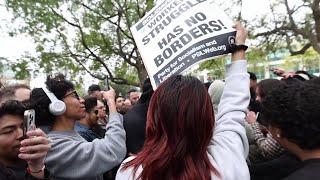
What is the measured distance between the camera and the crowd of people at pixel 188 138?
1671 millimetres

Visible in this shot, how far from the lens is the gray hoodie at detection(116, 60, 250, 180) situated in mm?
1666

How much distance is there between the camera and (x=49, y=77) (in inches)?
114

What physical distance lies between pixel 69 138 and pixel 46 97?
0.30m

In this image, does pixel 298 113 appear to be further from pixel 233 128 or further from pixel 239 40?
pixel 239 40

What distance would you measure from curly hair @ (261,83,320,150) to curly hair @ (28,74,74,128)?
1.42 metres

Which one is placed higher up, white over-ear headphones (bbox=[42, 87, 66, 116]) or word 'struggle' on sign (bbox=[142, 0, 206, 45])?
word 'struggle' on sign (bbox=[142, 0, 206, 45])

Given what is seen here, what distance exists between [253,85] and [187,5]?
2946 millimetres

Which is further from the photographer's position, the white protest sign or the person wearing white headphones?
the person wearing white headphones

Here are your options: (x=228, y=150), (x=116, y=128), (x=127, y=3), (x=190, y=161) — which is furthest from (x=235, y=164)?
(x=127, y=3)

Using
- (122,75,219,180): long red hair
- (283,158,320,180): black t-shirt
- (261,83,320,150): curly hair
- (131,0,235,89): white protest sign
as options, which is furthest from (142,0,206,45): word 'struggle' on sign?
(283,158,320,180): black t-shirt

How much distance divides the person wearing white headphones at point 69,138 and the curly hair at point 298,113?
0.99m

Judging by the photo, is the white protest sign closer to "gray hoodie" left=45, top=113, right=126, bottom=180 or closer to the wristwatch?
the wristwatch

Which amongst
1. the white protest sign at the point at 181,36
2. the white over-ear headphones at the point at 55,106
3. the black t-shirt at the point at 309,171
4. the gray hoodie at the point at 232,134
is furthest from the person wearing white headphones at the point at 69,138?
the black t-shirt at the point at 309,171

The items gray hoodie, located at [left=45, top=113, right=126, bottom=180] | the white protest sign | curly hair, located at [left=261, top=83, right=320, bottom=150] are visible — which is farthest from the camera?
gray hoodie, located at [left=45, top=113, right=126, bottom=180]
